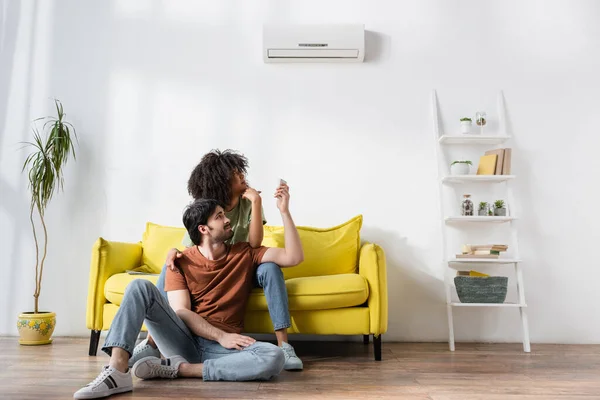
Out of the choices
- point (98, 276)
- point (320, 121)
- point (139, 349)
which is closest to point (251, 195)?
point (139, 349)

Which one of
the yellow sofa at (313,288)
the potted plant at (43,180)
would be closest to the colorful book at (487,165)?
the yellow sofa at (313,288)

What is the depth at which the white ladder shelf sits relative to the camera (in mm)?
3398

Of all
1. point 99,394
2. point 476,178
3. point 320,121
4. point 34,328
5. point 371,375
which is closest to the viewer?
point 99,394

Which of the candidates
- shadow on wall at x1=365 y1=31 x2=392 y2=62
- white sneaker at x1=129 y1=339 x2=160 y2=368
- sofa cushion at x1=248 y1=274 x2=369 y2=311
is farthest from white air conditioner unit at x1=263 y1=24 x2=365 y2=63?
white sneaker at x1=129 y1=339 x2=160 y2=368

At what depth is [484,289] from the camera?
336 cm

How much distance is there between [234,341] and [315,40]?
2.14 meters

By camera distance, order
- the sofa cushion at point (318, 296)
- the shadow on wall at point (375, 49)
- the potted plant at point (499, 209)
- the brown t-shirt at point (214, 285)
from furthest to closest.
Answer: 1. the shadow on wall at point (375, 49)
2. the potted plant at point (499, 209)
3. the sofa cushion at point (318, 296)
4. the brown t-shirt at point (214, 285)

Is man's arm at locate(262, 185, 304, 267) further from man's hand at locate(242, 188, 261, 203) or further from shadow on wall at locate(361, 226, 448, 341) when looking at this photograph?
shadow on wall at locate(361, 226, 448, 341)

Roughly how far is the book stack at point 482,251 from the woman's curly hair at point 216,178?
1485 millimetres

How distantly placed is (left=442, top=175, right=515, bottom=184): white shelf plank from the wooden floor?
3.31ft

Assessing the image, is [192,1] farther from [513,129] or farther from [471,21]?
[513,129]

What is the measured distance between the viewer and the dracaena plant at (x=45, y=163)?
3.51m

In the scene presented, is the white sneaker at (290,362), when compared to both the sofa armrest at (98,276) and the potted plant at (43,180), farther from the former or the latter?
the potted plant at (43,180)

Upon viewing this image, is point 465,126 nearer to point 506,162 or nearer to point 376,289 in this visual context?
point 506,162
